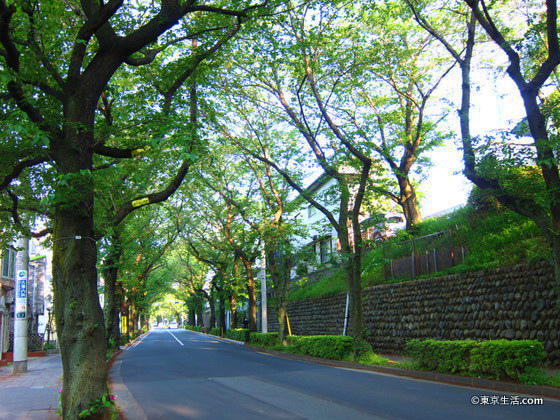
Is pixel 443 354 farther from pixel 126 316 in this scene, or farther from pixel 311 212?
pixel 126 316

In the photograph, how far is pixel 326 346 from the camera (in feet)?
61.0

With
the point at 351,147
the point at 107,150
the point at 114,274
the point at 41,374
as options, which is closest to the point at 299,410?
the point at 107,150

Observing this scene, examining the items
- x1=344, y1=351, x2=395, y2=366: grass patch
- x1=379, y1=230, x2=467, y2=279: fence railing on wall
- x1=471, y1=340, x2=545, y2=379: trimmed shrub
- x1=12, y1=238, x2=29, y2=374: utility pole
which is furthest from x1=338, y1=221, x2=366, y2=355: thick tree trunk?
x1=12, y1=238, x2=29, y2=374: utility pole

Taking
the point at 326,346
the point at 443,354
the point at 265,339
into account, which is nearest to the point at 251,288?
the point at 265,339

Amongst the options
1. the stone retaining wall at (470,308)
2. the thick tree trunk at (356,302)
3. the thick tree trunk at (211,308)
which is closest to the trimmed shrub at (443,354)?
the stone retaining wall at (470,308)

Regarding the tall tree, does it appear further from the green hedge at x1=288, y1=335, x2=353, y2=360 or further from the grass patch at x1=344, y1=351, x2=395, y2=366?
the green hedge at x1=288, y1=335, x2=353, y2=360

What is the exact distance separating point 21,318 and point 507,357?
607 inches

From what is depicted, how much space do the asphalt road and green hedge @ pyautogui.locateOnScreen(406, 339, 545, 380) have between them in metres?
0.77

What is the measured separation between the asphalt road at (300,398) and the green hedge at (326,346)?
263 cm

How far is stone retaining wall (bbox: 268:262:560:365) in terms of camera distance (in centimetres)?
1257

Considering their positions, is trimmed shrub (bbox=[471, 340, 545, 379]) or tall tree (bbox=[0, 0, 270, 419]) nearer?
tall tree (bbox=[0, 0, 270, 419])

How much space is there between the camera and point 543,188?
1061 cm

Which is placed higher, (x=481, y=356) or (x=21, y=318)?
(x=21, y=318)

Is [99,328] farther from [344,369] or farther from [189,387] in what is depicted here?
[344,369]
